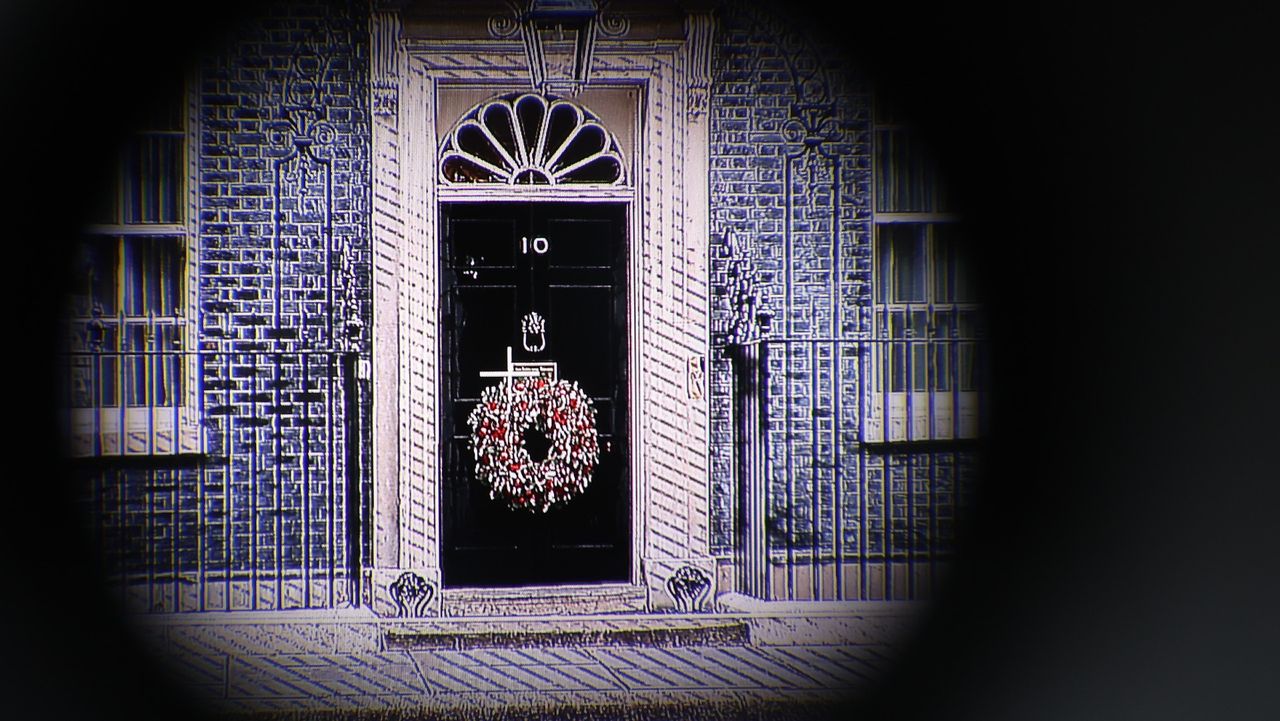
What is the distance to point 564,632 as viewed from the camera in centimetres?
345

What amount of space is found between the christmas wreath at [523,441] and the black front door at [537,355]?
37mm

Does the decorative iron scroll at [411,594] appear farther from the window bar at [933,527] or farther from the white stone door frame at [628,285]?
the window bar at [933,527]

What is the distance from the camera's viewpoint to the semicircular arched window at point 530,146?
3459 millimetres

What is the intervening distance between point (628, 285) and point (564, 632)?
1.60 metres

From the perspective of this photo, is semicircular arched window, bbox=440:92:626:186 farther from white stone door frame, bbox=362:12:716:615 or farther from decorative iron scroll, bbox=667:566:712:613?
decorative iron scroll, bbox=667:566:712:613

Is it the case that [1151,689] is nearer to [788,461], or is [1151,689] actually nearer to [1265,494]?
[1265,494]

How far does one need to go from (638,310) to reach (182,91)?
7.35 ft

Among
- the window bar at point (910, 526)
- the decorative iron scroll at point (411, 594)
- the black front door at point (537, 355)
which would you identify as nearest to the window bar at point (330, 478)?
the decorative iron scroll at point (411, 594)

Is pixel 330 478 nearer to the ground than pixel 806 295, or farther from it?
nearer to the ground

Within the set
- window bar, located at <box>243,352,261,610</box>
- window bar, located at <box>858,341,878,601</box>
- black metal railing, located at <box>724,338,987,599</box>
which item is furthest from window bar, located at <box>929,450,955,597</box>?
window bar, located at <box>243,352,261,610</box>

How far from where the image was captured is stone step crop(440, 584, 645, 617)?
3.44 meters

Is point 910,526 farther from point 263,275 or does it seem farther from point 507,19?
point 263,275

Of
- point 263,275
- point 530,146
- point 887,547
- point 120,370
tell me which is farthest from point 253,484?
point 887,547

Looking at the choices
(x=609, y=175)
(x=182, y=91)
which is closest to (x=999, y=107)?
(x=609, y=175)
